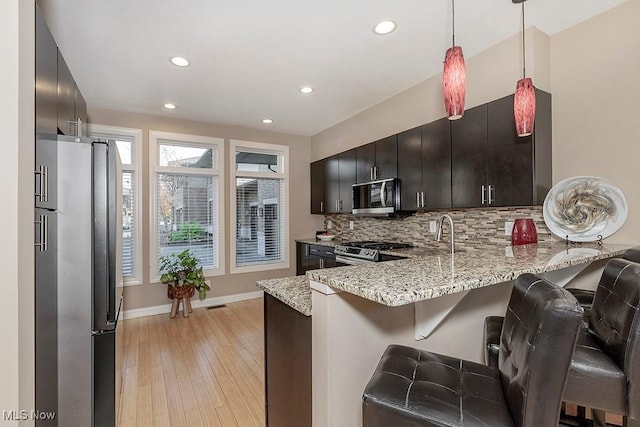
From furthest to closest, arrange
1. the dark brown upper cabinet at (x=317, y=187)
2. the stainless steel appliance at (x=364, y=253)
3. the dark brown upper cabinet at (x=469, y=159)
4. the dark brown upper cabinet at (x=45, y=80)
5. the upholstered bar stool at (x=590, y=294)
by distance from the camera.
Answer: the dark brown upper cabinet at (x=317, y=187), the stainless steel appliance at (x=364, y=253), the dark brown upper cabinet at (x=469, y=159), the upholstered bar stool at (x=590, y=294), the dark brown upper cabinet at (x=45, y=80)

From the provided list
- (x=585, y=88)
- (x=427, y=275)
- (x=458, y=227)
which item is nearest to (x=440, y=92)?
(x=585, y=88)

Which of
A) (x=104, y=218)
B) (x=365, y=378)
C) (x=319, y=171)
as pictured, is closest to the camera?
(x=365, y=378)

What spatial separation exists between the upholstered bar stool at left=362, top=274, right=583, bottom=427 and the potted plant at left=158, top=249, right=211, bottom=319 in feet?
11.1

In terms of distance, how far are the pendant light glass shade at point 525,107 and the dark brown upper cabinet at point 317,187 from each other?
126 inches

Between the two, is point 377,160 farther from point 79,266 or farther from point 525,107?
point 79,266

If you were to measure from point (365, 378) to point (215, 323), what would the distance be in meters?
2.87

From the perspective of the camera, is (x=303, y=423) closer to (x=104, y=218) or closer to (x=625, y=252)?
(x=104, y=218)

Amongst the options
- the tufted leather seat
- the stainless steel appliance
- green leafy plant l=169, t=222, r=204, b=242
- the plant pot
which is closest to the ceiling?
green leafy plant l=169, t=222, r=204, b=242

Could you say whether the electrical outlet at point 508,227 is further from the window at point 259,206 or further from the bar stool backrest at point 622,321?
the window at point 259,206

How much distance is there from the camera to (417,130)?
3.04 m

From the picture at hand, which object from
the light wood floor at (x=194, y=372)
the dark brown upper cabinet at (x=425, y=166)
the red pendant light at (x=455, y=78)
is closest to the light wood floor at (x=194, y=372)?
the light wood floor at (x=194, y=372)

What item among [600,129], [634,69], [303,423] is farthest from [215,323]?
[634,69]

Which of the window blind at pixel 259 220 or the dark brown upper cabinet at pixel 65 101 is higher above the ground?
the dark brown upper cabinet at pixel 65 101

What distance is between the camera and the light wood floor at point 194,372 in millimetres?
1980
